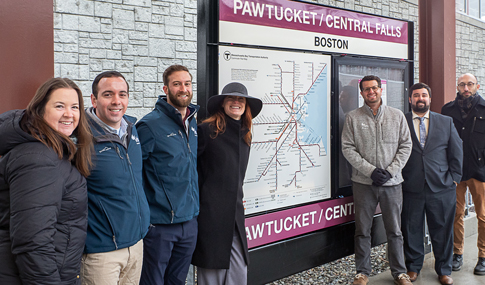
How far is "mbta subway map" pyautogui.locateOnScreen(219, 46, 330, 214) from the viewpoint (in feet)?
11.7

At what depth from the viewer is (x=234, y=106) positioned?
298 cm

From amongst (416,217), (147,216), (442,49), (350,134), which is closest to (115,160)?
(147,216)

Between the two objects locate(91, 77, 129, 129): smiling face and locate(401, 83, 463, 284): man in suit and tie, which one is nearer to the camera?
locate(91, 77, 129, 129): smiling face

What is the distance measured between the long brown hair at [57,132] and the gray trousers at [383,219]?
2.77 m

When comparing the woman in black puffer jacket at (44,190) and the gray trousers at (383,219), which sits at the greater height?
the woman in black puffer jacket at (44,190)

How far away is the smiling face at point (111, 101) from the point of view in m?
2.27

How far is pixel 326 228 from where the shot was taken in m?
4.18

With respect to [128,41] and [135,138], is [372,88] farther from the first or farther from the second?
[135,138]

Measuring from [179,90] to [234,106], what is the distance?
45 cm

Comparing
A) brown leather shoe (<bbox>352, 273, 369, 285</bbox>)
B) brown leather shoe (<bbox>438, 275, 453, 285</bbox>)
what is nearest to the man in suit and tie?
brown leather shoe (<bbox>438, 275, 453, 285</bbox>)

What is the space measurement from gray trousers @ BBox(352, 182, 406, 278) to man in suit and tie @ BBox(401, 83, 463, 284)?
→ 0.22m

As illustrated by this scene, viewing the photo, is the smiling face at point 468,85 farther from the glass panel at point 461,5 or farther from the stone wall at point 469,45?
the glass panel at point 461,5

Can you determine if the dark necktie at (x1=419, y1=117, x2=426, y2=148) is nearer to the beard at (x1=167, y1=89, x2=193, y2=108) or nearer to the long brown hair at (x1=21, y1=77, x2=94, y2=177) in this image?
the beard at (x1=167, y1=89, x2=193, y2=108)

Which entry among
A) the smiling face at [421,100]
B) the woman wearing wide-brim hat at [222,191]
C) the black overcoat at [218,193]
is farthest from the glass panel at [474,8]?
the black overcoat at [218,193]
